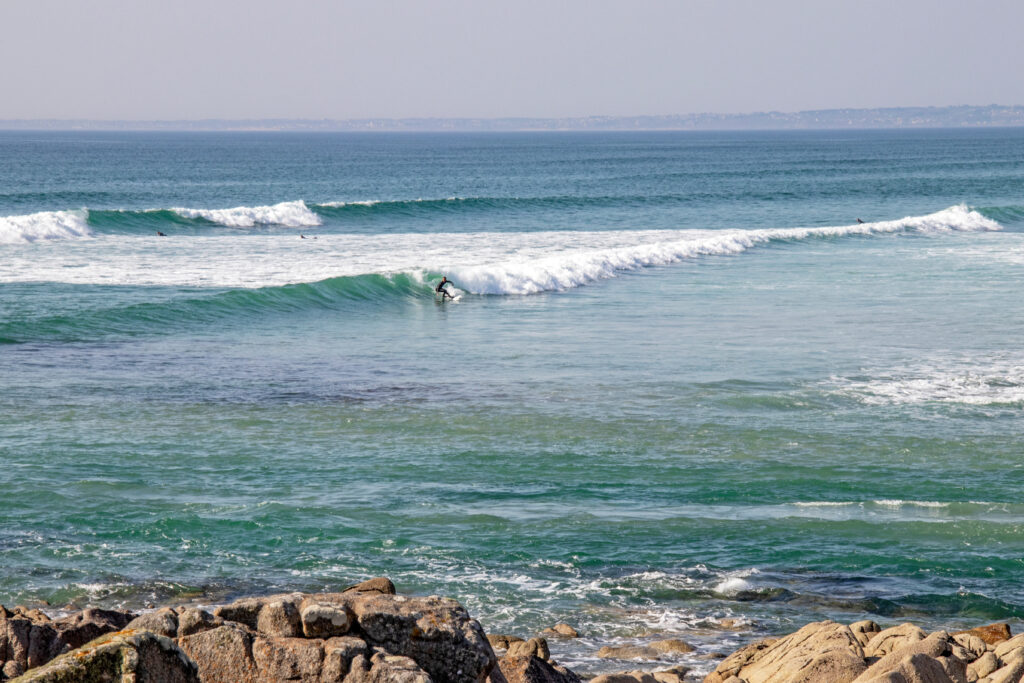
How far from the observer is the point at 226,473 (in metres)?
13.5

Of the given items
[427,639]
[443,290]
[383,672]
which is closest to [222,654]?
[383,672]

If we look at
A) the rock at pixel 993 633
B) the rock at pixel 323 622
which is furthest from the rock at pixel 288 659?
the rock at pixel 993 633

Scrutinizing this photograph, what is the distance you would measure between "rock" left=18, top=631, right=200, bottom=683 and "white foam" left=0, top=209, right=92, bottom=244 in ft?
129

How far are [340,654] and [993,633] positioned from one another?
5684 millimetres

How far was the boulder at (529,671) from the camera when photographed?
6.71 metres

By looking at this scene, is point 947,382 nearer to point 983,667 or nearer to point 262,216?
point 983,667

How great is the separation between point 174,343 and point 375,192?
5605cm

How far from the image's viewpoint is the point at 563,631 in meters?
9.05

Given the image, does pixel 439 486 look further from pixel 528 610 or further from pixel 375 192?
pixel 375 192

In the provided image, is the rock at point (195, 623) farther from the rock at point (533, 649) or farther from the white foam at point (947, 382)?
the white foam at point (947, 382)

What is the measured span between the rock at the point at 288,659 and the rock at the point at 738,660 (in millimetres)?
3301

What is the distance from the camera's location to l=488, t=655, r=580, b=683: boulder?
6.71 m

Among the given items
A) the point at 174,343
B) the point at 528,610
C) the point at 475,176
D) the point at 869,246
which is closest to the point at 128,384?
the point at 174,343

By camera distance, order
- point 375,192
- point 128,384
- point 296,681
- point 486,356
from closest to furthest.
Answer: point 296,681, point 128,384, point 486,356, point 375,192
